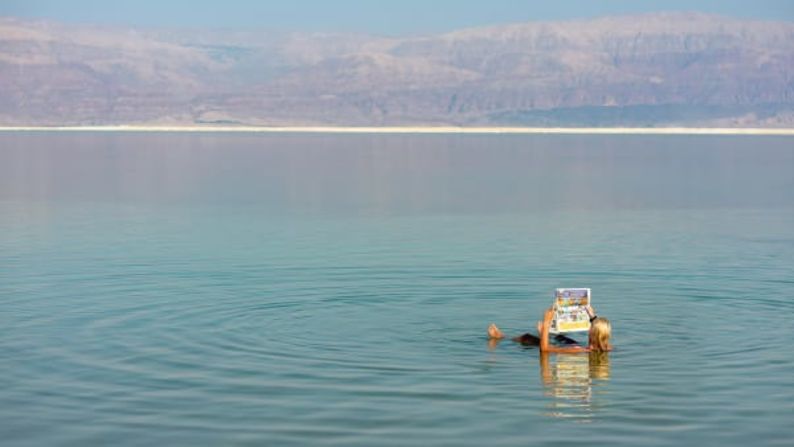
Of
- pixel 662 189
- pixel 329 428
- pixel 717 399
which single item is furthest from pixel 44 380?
pixel 662 189

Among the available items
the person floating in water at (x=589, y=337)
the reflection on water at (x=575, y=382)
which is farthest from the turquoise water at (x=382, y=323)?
the person floating in water at (x=589, y=337)

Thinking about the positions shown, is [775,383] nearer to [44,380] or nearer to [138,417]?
[138,417]

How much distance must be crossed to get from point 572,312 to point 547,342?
1.85ft

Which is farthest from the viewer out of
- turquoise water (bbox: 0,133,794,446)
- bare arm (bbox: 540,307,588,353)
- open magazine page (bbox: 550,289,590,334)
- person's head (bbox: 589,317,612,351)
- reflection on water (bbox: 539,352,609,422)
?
open magazine page (bbox: 550,289,590,334)

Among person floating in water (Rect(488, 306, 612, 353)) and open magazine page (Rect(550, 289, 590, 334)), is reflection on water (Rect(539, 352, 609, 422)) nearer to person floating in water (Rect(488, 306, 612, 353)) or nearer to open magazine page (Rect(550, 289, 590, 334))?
person floating in water (Rect(488, 306, 612, 353))

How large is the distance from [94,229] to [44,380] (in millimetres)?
23228

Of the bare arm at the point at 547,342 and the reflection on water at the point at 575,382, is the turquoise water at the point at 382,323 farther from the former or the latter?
the bare arm at the point at 547,342

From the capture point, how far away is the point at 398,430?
16453 mm

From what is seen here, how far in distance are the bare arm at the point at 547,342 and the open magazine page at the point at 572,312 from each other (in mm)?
181

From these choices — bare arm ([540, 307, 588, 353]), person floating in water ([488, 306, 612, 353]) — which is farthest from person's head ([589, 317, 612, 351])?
bare arm ([540, 307, 588, 353])

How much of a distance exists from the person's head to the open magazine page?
35 centimetres

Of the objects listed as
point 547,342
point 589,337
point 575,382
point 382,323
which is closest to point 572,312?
point 589,337

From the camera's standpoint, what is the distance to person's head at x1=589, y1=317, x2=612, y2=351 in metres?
20.3

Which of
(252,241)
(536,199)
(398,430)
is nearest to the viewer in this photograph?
(398,430)
